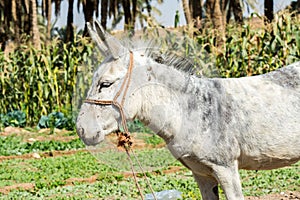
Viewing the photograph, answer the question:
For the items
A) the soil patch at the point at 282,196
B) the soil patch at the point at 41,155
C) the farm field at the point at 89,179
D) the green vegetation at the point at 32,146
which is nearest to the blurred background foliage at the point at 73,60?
the green vegetation at the point at 32,146

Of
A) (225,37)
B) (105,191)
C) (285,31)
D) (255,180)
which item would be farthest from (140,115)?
(225,37)

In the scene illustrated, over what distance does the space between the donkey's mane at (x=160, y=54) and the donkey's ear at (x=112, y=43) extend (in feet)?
0.50

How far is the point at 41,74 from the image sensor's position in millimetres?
15492

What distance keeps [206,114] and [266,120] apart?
449 mm

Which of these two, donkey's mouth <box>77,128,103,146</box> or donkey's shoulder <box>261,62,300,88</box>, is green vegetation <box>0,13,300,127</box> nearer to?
donkey's shoulder <box>261,62,300,88</box>

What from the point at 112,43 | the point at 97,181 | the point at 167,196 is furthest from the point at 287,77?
the point at 97,181

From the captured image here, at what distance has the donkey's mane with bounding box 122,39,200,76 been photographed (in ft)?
12.8

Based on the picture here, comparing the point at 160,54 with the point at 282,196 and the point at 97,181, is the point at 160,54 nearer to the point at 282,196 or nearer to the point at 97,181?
the point at 282,196

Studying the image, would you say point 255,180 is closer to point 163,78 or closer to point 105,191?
point 105,191

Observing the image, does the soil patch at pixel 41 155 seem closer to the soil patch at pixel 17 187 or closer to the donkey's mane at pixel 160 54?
the soil patch at pixel 17 187

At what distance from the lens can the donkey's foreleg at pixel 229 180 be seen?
3.90m

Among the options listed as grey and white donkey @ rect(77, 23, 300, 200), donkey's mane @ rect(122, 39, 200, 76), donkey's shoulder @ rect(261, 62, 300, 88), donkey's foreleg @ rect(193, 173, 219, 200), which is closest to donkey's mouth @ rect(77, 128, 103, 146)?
grey and white donkey @ rect(77, 23, 300, 200)

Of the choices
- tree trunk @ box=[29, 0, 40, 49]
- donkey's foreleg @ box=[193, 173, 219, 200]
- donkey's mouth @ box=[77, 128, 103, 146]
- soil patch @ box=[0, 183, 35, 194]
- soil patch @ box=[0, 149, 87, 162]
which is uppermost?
tree trunk @ box=[29, 0, 40, 49]

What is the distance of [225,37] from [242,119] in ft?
35.7
